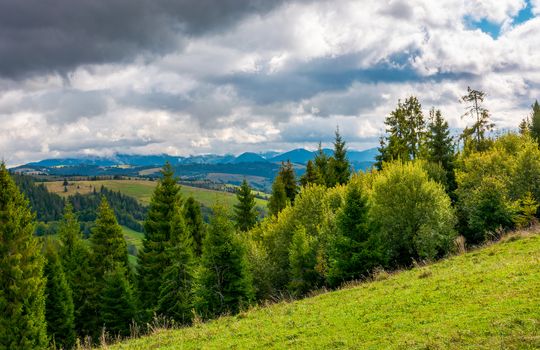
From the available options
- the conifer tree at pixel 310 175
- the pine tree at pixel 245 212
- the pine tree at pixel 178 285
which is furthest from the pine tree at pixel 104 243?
the conifer tree at pixel 310 175

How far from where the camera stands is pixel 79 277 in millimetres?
57656

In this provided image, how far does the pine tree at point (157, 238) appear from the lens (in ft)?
164

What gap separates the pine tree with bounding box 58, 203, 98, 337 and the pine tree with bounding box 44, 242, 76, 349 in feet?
14.8

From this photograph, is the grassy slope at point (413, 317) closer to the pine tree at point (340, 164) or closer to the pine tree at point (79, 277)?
the pine tree at point (79, 277)

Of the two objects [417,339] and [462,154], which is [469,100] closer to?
[462,154]

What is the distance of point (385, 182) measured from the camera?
135ft

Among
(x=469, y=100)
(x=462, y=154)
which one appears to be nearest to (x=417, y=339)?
(x=462, y=154)

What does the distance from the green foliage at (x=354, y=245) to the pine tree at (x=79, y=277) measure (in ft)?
123

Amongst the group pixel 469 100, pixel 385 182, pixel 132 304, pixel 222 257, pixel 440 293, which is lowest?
pixel 132 304

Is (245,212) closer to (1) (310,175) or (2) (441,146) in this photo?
(1) (310,175)

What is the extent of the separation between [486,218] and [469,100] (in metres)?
32.3

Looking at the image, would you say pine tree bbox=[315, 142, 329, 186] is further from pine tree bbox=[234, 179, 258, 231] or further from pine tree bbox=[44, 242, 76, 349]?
pine tree bbox=[44, 242, 76, 349]

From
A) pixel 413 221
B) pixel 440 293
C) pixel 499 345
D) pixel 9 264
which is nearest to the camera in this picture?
pixel 499 345

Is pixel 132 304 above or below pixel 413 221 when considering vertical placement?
below
